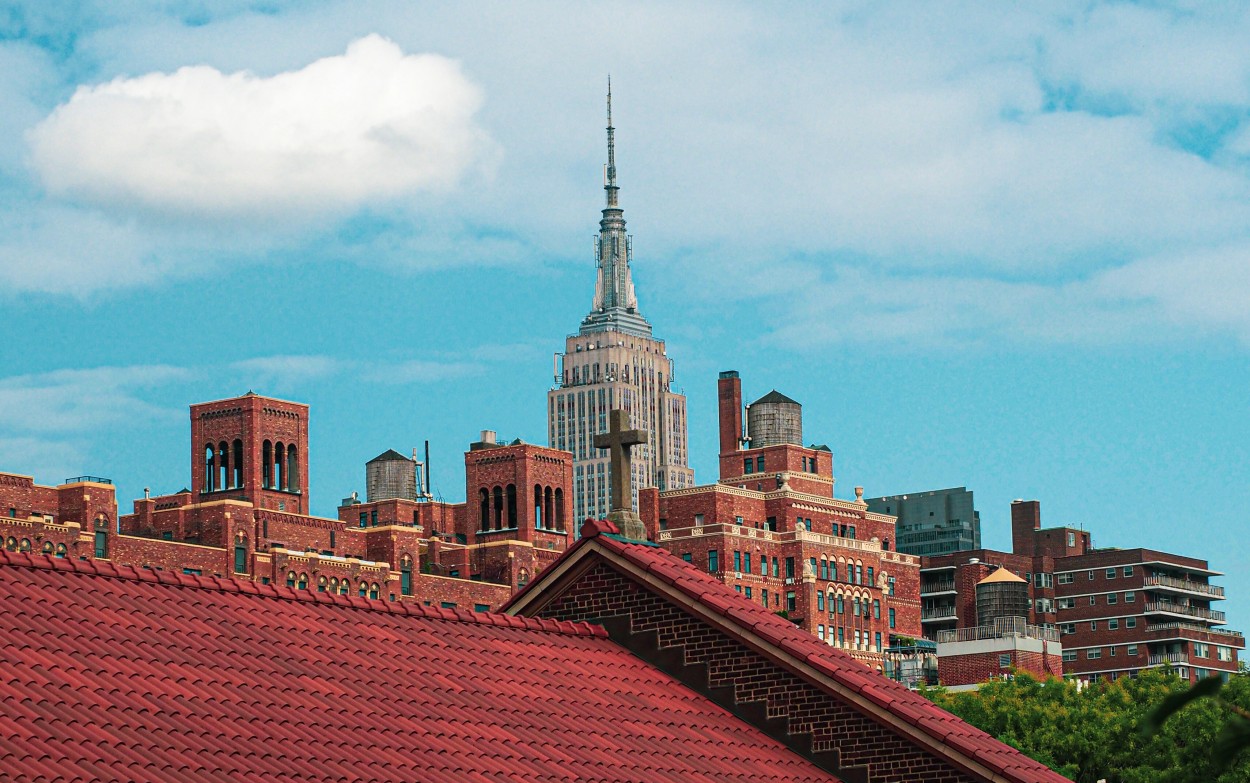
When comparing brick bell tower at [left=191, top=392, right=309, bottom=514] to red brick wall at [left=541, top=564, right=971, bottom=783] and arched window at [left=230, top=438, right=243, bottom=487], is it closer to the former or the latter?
arched window at [left=230, top=438, right=243, bottom=487]

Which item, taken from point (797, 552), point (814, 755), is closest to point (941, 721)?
point (814, 755)

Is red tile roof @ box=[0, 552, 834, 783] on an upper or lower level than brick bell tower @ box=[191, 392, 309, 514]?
lower

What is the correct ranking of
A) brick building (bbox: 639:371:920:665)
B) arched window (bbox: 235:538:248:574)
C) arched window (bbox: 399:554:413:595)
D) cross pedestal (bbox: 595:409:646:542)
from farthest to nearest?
brick building (bbox: 639:371:920:665), arched window (bbox: 399:554:413:595), arched window (bbox: 235:538:248:574), cross pedestal (bbox: 595:409:646:542)

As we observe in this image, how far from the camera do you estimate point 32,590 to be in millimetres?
18625

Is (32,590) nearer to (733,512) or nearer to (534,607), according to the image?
(534,607)

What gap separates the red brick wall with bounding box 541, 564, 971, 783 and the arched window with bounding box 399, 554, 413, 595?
438 feet

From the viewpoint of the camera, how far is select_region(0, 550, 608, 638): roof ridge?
1928 centimetres

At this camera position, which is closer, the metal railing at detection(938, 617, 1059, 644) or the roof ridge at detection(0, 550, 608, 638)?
the roof ridge at detection(0, 550, 608, 638)

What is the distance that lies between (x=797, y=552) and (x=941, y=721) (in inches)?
5975

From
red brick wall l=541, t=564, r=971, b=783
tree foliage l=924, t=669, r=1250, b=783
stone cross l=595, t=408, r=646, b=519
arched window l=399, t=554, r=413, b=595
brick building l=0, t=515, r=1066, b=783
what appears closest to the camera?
brick building l=0, t=515, r=1066, b=783

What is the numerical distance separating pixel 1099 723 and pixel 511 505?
92.6m

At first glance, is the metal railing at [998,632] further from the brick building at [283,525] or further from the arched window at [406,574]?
the arched window at [406,574]

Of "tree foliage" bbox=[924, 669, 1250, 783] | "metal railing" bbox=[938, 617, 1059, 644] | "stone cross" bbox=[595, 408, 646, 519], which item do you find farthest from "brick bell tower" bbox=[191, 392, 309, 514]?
"stone cross" bbox=[595, 408, 646, 519]

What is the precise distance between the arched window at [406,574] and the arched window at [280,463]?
11388 millimetres
